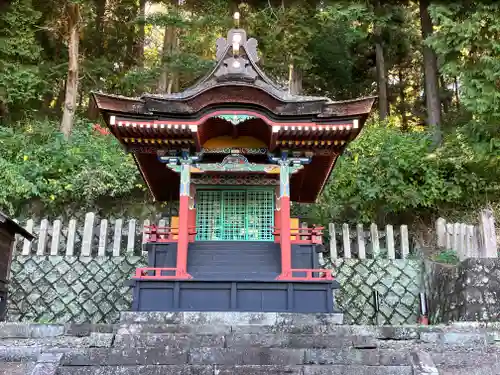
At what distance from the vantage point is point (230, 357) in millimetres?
5492

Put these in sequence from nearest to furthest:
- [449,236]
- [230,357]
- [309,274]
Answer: [230,357] → [309,274] → [449,236]

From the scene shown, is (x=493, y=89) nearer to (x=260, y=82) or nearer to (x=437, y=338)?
(x=260, y=82)

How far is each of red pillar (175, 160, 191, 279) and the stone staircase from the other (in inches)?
65.6

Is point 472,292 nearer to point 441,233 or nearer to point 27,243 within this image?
point 441,233

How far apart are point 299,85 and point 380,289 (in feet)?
24.5

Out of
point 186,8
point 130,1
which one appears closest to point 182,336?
point 186,8

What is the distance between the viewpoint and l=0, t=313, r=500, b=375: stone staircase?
5258mm

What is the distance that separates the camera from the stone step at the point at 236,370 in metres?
5.19

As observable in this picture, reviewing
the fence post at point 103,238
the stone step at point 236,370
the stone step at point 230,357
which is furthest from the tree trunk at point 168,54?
the stone step at point 236,370

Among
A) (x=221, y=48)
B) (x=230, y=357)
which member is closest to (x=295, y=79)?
(x=221, y=48)

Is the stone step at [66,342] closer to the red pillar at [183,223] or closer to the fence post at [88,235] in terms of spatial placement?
the red pillar at [183,223]

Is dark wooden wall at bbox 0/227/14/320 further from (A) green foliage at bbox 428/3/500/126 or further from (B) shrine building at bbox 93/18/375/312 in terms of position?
(A) green foliage at bbox 428/3/500/126

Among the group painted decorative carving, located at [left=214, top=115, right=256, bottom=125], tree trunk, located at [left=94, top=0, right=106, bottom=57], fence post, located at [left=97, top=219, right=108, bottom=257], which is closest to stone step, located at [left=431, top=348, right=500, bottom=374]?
painted decorative carving, located at [left=214, top=115, right=256, bottom=125]

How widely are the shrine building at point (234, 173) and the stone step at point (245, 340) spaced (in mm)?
2081
